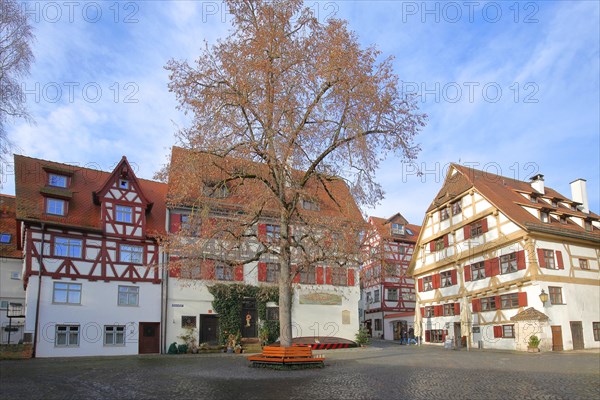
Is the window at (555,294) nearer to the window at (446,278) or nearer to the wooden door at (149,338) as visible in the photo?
the window at (446,278)

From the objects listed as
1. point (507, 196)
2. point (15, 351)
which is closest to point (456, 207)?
point (507, 196)

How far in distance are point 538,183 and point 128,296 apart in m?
30.0

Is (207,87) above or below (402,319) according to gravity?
above

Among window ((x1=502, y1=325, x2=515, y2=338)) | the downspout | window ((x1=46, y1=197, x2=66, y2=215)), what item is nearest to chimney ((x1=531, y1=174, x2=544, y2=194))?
window ((x1=502, y1=325, x2=515, y2=338))

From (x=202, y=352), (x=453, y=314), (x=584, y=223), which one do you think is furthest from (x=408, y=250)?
(x=202, y=352)

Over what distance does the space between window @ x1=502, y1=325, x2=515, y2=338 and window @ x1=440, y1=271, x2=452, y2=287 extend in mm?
6763

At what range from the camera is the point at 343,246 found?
18.9 m

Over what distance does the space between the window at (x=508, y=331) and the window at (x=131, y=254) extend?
73.1ft

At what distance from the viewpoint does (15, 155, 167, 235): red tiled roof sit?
1148 inches

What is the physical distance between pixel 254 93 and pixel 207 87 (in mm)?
1785

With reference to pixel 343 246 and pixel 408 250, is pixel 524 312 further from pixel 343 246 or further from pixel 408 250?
pixel 408 250

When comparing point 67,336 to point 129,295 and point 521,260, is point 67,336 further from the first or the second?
point 521,260

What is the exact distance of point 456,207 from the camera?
124 feet

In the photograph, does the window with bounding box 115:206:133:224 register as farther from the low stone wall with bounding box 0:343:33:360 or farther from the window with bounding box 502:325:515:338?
the window with bounding box 502:325:515:338
